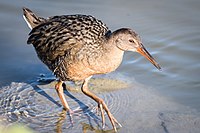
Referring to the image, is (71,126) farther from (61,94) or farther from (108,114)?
(61,94)

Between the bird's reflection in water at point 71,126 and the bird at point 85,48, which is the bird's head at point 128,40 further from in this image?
the bird's reflection in water at point 71,126

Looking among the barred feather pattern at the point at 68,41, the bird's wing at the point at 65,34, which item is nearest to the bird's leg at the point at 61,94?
the barred feather pattern at the point at 68,41

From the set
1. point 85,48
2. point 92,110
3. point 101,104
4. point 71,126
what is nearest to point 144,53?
point 85,48

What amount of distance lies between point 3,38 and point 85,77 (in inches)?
92.2

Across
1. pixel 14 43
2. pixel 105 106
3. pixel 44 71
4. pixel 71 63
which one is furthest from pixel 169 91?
pixel 14 43

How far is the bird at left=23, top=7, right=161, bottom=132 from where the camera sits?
480 cm

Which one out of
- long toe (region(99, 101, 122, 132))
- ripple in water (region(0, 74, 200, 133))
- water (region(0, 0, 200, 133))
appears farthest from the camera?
water (region(0, 0, 200, 133))

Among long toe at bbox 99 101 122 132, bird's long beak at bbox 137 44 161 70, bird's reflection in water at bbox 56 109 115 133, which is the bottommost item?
bird's reflection in water at bbox 56 109 115 133

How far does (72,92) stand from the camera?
5.76 metres

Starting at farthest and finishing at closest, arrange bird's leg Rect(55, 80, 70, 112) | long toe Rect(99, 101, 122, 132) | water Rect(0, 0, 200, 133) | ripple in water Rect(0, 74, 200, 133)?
bird's leg Rect(55, 80, 70, 112) → water Rect(0, 0, 200, 133) → ripple in water Rect(0, 74, 200, 133) → long toe Rect(99, 101, 122, 132)

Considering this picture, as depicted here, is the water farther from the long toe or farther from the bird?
the bird

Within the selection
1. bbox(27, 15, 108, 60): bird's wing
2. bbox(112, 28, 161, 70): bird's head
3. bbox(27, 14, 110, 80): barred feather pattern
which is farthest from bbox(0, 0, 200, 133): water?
bbox(112, 28, 161, 70): bird's head

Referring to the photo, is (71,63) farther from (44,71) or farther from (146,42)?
(146,42)

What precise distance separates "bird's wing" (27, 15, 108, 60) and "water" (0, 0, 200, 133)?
2.40 ft
